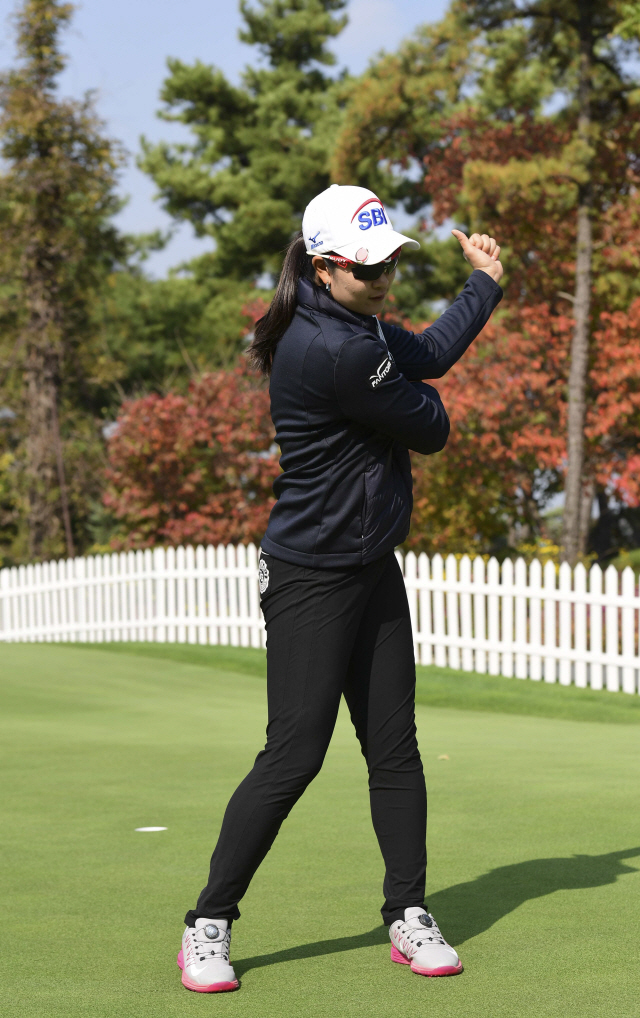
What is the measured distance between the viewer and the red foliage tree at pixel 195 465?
58.7 feet

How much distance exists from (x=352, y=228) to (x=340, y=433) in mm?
487

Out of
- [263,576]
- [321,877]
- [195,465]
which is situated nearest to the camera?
[263,576]

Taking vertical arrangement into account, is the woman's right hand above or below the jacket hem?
above

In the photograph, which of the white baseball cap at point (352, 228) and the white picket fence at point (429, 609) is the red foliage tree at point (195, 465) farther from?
the white baseball cap at point (352, 228)

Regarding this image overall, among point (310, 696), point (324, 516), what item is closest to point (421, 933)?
point (310, 696)

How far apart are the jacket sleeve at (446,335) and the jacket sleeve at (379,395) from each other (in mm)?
188

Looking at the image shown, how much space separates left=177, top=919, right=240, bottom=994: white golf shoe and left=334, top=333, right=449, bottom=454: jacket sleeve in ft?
4.15

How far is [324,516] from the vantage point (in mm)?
2871

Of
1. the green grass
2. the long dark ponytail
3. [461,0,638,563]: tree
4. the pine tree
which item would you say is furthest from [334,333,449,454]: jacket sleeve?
the pine tree

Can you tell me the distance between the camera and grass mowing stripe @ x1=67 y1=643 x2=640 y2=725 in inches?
375

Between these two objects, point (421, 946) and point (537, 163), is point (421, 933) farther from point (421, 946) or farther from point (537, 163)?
point (537, 163)

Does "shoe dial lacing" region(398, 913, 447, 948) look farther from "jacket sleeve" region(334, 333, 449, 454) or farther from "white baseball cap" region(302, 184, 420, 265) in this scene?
"white baseball cap" region(302, 184, 420, 265)

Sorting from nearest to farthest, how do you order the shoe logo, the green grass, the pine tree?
the green grass < the shoe logo < the pine tree

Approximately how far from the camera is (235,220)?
27.5 meters
